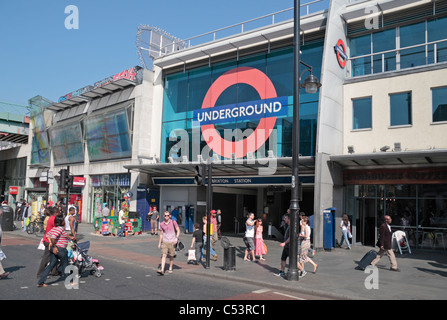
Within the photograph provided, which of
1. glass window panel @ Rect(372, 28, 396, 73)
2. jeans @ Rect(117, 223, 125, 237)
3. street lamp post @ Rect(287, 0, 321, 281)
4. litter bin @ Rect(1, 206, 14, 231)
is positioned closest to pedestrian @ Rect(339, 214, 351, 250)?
glass window panel @ Rect(372, 28, 396, 73)

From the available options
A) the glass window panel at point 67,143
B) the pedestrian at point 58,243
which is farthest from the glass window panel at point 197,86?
the pedestrian at point 58,243

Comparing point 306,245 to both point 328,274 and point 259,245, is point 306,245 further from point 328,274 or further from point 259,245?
point 259,245

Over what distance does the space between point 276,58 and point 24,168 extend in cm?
Result: 3443

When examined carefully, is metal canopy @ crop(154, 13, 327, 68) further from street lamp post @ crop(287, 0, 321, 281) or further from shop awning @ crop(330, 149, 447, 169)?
street lamp post @ crop(287, 0, 321, 281)

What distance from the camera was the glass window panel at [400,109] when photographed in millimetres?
17844

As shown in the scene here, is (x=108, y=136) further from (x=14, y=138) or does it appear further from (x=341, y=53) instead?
(x=14, y=138)

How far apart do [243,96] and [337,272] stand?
13.1 m

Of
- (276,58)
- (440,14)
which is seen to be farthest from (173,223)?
(440,14)

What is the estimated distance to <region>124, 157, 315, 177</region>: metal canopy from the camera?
1938 cm

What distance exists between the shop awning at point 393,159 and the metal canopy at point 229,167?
1640 mm

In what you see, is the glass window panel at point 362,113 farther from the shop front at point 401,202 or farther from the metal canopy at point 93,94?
the metal canopy at point 93,94

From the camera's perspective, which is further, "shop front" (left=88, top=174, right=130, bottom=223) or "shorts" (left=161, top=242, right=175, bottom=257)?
"shop front" (left=88, top=174, right=130, bottom=223)

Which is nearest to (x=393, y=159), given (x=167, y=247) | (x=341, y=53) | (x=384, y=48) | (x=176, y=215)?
(x=384, y=48)

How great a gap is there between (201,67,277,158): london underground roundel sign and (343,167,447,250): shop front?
5.02 meters
